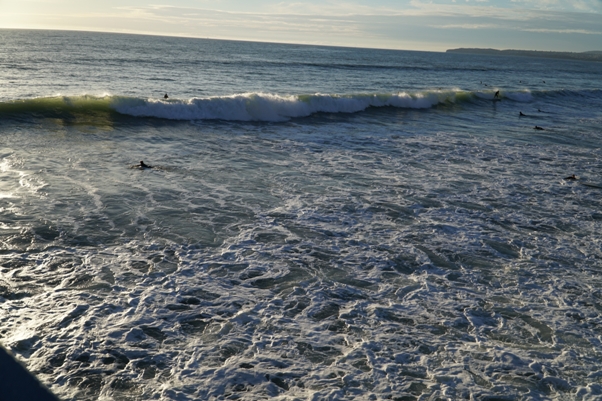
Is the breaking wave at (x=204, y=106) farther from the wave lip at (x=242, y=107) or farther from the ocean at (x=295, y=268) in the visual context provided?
the ocean at (x=295, y=268)

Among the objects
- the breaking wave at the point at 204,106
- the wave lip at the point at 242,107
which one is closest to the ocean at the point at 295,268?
the breaking wave at the point at 204,106

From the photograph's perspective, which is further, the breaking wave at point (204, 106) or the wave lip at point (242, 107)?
the wave lip at point (242, 107)

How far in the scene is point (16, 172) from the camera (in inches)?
437

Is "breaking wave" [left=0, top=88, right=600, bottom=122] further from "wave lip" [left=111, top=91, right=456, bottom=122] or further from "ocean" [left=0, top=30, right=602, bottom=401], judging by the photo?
"ocean" [left=0, top=30, right=602, bottom=401]

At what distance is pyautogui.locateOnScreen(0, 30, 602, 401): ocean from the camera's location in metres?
4.77

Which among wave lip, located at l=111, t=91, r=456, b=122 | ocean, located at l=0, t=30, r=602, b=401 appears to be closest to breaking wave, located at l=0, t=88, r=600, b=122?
wave lip, located at l=111, t=91, r=456, b=122

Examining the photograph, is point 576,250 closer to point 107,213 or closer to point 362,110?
point 107,213

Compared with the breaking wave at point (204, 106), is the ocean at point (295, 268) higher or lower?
lower

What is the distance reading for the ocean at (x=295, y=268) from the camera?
4770mm

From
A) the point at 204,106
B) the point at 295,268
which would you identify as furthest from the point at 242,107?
the point at 295,268

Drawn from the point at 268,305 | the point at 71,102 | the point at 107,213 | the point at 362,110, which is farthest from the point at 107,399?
the point at 362,110

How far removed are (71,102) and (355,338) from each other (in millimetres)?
18594

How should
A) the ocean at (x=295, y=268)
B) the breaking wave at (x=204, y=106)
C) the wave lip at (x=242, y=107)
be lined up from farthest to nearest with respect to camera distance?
the wave lip at (x=242, y=107)
the breaking wave at (x=204, y=106)
the ocean at (x=295, y=268)

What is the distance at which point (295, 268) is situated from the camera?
7.11m
